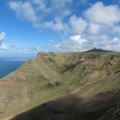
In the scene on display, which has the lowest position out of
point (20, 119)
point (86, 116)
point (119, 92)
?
point (20, 119)

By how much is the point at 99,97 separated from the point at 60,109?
58.1ft

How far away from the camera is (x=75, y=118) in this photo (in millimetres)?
59375

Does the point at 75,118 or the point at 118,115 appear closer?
the point at 118,115

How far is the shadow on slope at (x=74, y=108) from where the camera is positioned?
58062mm

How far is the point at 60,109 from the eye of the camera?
82.6 m

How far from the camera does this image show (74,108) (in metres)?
75.1

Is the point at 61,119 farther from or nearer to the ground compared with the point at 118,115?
nearer to the ground

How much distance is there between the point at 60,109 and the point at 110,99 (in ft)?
85.6

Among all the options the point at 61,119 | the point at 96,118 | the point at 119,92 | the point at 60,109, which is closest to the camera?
the point at 96,118

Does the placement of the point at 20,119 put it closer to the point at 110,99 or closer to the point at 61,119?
the point at 61,119

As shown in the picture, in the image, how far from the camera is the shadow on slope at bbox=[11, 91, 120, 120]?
5806 cm

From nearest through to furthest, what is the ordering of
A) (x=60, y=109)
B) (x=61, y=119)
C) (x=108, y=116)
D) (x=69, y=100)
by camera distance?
(x=108, y=116), (x=61, y=119), (x=60, y=109), (x=69, y=100)

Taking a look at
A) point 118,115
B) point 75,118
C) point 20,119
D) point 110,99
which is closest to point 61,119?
point 75,118

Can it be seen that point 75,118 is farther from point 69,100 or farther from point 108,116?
point 69,100
